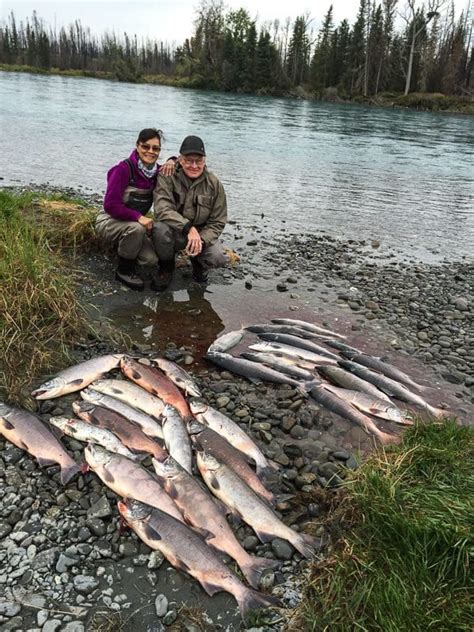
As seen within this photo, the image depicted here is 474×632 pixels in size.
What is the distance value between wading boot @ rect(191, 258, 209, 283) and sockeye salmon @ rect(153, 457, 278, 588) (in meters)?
3.72

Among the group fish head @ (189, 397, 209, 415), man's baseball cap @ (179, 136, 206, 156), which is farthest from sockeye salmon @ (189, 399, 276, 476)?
man's baseball cap @ (179, 136, 206, 156)

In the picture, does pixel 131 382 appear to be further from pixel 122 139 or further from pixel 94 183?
pixel 122 139

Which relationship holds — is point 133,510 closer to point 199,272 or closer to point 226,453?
point 226,453

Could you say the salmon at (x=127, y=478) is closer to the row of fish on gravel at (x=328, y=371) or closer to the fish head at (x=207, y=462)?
the fish head at (x=207, y=462)

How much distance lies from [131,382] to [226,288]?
285 cm

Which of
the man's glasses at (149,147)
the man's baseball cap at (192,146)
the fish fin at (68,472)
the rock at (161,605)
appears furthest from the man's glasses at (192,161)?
the rock at (161,605)

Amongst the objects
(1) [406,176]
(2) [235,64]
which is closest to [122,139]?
(1) [406,176]

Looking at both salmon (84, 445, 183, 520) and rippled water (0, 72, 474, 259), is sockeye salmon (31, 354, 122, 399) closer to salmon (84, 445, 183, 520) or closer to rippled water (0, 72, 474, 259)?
salmon (84, 445, 183, 520)

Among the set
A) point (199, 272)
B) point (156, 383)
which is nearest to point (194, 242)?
point (199, 272)

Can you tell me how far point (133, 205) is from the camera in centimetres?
614

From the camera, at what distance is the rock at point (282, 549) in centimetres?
281

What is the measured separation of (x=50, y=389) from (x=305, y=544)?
234 centimetres

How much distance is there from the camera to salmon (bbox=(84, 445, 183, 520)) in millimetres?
2984

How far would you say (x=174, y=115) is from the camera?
30547 mm
